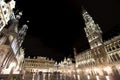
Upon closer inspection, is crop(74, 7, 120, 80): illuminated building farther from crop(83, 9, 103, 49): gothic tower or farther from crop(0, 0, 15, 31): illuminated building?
crop(0, 0, 15, 31): illuminated building

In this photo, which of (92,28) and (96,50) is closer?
(96,50)

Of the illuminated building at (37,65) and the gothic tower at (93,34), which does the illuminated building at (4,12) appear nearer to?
the gothic tower at (93,34)

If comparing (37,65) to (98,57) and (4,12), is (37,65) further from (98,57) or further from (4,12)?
(4,12)

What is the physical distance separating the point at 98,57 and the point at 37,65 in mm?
48631

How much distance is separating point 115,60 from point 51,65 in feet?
177

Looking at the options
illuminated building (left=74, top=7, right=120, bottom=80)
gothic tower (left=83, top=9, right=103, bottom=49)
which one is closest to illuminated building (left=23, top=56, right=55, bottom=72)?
illuminated building (left=74, top=7, right=120, bottom=80)

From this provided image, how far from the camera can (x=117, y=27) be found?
141 ft

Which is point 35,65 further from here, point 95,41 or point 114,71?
point 114,71

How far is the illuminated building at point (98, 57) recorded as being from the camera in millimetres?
35406

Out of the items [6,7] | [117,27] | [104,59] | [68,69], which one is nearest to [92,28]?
[117,27]

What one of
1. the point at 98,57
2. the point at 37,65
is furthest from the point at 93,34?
the point at 37,65

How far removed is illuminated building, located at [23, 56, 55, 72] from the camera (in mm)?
73331

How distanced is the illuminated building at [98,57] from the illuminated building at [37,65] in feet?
105

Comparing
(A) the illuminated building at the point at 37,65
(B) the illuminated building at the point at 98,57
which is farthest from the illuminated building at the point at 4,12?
(A) the illuminated building at the point at 37,65
